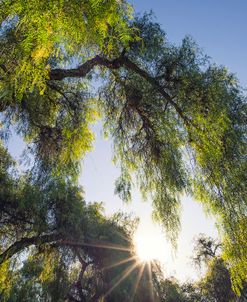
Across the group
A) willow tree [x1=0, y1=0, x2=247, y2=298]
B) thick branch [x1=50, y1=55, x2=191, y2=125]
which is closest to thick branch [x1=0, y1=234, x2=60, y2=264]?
willow tree [x1=0, y1=0, x2=247, y2=298]

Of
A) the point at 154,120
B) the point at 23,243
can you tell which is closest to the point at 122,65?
the point at 154,120

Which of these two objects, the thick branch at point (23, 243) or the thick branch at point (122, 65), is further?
the thick branch at point (23, 243)

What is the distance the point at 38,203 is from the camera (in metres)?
8.55

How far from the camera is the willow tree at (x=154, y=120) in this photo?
4336mm

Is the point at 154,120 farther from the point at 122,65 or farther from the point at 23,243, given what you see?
the point at 23,243

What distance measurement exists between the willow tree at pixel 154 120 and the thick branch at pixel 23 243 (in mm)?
3390

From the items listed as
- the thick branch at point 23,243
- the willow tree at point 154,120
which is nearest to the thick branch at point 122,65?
the willow tree at point 154,120

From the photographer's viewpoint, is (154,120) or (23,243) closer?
(154,120)

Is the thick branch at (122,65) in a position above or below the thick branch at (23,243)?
above

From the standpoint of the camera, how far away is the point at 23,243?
895cm

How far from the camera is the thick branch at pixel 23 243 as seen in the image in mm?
8672

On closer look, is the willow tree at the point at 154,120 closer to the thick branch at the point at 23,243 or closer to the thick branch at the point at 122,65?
the thick branch at the point at 122,65

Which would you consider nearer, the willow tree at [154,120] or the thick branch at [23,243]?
the willow tree at [154,120]

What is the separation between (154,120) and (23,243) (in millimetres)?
5709
